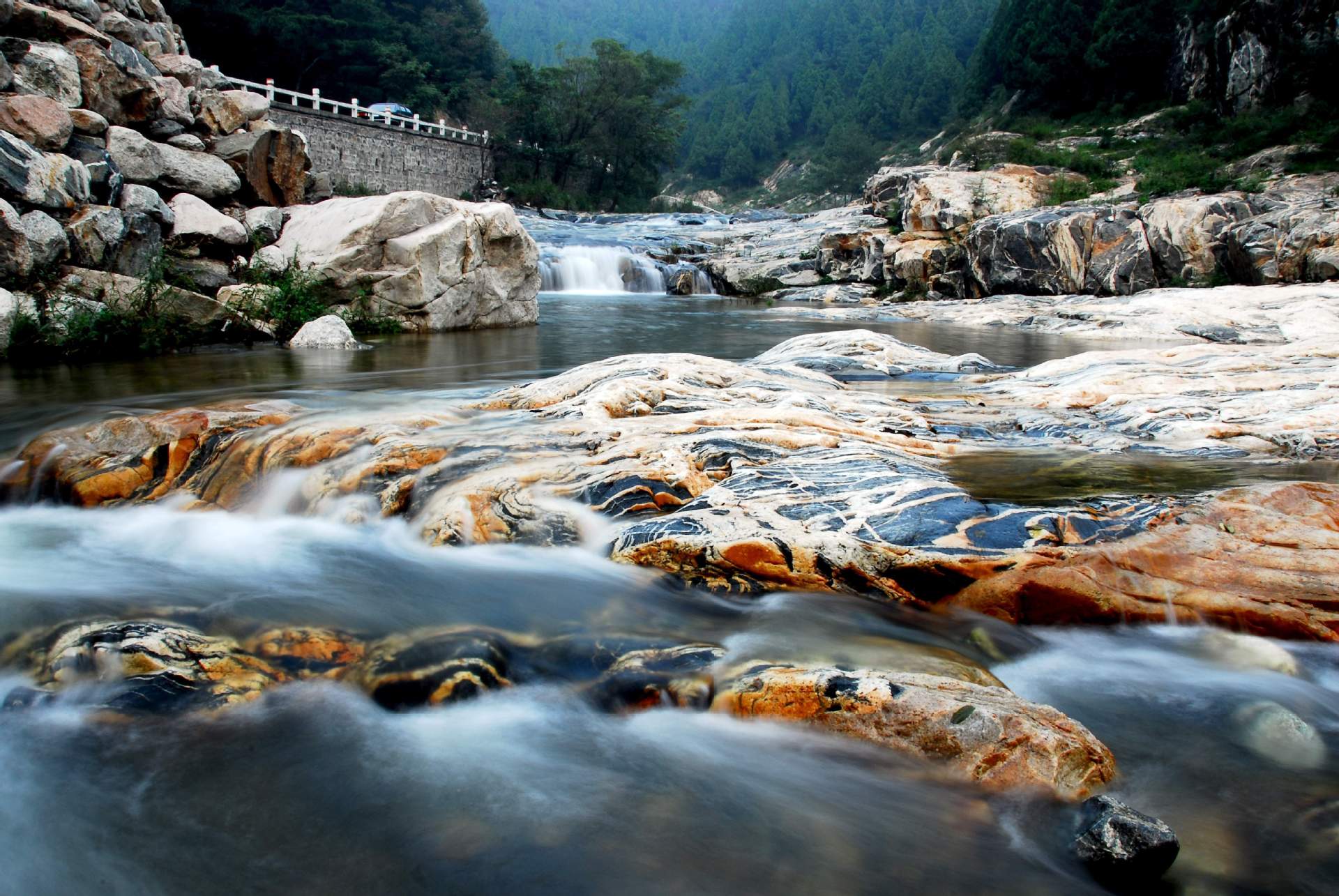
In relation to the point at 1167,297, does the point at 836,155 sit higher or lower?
higher

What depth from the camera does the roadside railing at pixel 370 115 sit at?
31.2 m

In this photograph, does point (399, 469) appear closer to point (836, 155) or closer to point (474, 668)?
point (474, 668)

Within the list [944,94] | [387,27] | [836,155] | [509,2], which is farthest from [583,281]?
[509,2]

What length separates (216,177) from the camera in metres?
10.4

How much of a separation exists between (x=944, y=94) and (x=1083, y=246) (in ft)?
204

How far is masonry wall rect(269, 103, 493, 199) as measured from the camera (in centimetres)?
3145

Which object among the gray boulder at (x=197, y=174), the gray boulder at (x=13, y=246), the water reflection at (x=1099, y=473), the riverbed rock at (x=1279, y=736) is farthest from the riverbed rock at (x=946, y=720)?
the gray boulder at (x=197, y=174)

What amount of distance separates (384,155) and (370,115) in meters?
1.90

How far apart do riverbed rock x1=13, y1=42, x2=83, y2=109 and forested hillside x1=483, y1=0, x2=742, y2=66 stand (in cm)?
12029

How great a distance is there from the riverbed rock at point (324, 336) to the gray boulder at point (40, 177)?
7.75ft

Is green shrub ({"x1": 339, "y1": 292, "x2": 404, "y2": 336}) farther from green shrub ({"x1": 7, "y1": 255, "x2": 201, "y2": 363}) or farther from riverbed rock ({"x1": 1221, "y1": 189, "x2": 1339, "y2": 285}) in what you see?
riverbed rock ({"x1": 1221, "y1": 189, "x2": 1339, "y2": 285})

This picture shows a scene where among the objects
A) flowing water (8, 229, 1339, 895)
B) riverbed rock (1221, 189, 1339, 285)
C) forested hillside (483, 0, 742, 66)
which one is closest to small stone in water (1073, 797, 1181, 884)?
flowing water (8, 229, 1339, 895)

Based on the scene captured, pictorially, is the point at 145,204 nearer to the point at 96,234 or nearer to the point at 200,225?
the point at 200,225

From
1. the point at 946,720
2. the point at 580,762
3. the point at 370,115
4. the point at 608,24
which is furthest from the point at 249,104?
the point at 608,24
